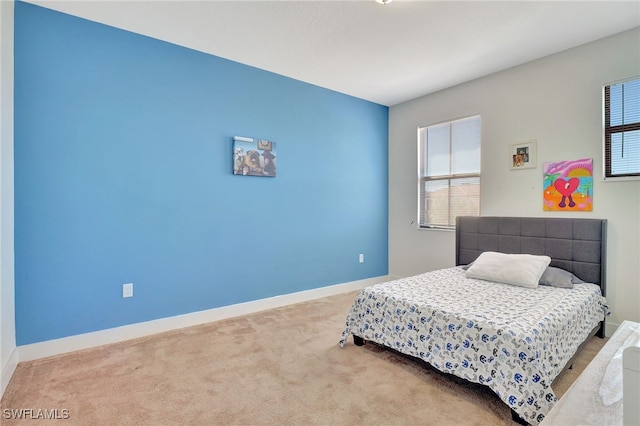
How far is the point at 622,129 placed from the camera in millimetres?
2814

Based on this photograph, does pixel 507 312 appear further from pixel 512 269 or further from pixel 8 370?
pixel 8 370

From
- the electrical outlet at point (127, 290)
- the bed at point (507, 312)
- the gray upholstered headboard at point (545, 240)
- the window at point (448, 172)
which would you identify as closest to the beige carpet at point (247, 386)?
the bed at point (507, 312)

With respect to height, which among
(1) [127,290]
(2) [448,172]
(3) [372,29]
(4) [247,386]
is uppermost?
(3) [372,29]

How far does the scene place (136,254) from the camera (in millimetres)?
2840

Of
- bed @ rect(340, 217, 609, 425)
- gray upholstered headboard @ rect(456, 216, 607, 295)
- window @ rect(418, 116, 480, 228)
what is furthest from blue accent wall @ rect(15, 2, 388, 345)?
gray upholstered headboard @ rect(456, 216, 607, 295)

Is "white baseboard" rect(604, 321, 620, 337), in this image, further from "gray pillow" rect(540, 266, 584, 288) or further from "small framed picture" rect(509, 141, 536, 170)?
"small framed picture" rect(509, 141, 536, 170)

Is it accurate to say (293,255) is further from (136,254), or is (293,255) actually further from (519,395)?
(519,395)

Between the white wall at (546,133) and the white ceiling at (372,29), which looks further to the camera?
the white wall at (546,133)

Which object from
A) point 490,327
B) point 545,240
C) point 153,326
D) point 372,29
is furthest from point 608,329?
point 153,326

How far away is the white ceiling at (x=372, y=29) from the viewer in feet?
7.94

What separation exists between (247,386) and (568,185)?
3388mm

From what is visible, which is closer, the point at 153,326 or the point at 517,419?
the point at 517,419

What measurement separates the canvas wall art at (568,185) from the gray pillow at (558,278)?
65cm

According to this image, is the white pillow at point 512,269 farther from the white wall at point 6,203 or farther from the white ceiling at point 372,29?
the white wall at point 6,203
